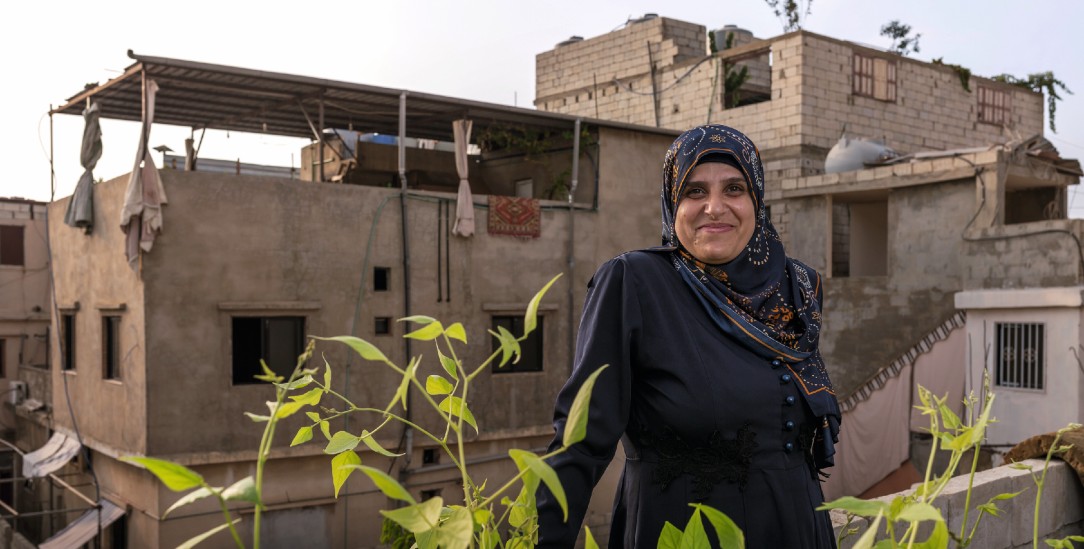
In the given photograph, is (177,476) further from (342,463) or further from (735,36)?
(735,36)

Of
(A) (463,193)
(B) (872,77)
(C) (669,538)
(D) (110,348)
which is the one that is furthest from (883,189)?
(C) (669,538)

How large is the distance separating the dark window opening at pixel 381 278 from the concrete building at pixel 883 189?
684 cm

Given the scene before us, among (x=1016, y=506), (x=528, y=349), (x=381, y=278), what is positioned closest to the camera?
(x=1016, y=506)

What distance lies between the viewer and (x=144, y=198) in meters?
10.9

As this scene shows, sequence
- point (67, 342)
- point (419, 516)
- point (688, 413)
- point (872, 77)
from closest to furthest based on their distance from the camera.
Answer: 1. point (419, 516)
2. point (688, 413)
3. point (67, 342)
4. point (872, 77)

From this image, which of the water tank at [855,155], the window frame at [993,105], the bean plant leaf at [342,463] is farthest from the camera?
the window frame at [993,105]

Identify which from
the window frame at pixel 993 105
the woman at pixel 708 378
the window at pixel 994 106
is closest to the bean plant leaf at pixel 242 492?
the woman at pixel 708 378

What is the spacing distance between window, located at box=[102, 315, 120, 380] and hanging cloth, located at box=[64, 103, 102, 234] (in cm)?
141

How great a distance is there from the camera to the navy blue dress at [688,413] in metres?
1.61

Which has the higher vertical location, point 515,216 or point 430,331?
point 515,216

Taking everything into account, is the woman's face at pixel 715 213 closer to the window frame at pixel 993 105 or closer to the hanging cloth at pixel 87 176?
the hanging cloth at pixel 87 176

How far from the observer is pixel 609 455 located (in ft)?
4.99

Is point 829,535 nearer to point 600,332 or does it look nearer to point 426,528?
point 600,332

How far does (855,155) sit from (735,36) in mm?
7371
